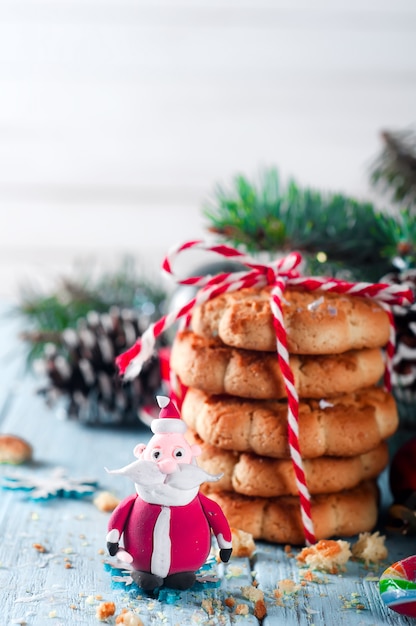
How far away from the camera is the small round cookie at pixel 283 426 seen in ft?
4.09

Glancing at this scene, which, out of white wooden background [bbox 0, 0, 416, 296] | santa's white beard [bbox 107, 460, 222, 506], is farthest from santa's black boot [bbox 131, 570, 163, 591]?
white wooden background [bbox 0, 0, 416, 296]

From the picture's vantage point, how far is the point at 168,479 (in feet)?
3.54

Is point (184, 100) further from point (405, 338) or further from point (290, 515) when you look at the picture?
point (290, 515)

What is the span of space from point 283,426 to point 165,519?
0.82 feet

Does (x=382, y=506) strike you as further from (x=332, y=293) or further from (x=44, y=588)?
(x=44, y=588)

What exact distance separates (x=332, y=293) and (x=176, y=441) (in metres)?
0.40

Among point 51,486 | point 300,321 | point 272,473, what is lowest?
point 51,486

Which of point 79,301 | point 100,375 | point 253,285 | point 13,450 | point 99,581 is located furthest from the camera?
point 79,301

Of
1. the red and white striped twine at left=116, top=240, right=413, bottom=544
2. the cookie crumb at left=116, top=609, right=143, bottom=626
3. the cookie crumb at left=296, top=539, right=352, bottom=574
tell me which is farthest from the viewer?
the red and white striped twine at left=116, top=240, right=413, bottom=544

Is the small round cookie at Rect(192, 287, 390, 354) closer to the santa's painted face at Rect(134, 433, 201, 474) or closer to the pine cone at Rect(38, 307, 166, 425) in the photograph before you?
the santa's painted face at Rect(134, 433, 201, 474)

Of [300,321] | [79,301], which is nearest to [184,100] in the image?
[79,301]

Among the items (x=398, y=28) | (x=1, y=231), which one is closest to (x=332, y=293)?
(x=398, y=28)

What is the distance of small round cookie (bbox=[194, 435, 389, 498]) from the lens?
1.27m

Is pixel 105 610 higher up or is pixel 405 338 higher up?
pixel 405 338
